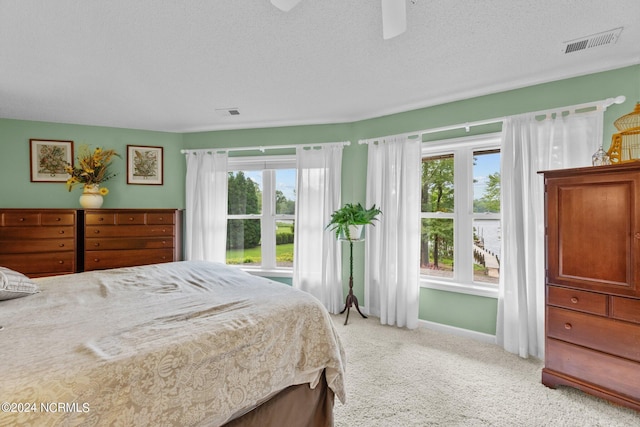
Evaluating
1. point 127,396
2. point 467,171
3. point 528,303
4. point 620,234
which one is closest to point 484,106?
point 467,171

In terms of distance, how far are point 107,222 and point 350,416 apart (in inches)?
131

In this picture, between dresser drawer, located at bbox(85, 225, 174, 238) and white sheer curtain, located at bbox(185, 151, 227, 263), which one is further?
white sheer curtain, located at bbox(185, 151, 227, 263)

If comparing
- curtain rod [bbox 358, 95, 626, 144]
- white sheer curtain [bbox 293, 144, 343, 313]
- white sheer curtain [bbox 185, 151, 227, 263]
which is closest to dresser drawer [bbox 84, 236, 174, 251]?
white sheer curtain [bbox 185, 151, 227, 263]

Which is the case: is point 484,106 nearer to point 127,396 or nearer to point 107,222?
point 127,396

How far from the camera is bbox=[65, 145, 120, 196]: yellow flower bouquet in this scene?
357 centimetres

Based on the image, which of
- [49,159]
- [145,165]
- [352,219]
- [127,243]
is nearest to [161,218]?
[127,243]

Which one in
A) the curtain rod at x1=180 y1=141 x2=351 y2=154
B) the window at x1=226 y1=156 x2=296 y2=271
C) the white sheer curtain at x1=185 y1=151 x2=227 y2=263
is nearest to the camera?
the curtain rod at x1=180 y1=141 x2=351 y2=154

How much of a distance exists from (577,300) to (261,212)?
11.3 ft

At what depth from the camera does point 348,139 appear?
3.75 m

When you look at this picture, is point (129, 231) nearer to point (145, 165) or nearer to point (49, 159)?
point (145, 165)

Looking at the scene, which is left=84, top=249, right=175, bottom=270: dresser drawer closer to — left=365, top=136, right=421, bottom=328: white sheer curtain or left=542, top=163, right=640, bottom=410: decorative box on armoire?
left=365, top=136, right=421, bottom=328: white sheer curtain

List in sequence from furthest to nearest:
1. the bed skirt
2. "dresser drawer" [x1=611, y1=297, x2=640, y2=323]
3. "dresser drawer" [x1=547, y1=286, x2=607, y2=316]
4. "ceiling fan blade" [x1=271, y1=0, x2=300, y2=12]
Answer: "dresser drawer" [x1=547, y1=286, x2=607, y2=316]
"dresser drawer" [x1=611, y1=297, x2=640, y2=323]
the bed skirt
"ceiling fan blade" [x1=271, y1=0, x2=300, y2=12]

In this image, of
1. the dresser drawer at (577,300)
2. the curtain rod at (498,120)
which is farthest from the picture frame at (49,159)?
the dresser drawer at (577,300)

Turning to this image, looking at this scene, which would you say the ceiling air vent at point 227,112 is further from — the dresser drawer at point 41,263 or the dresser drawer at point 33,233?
→ the dresser drawer at point 41,263
